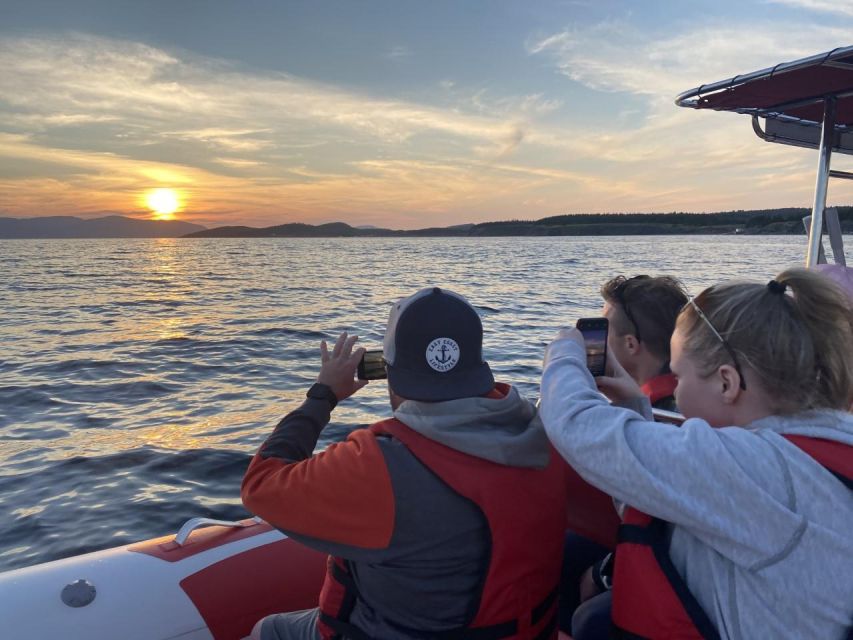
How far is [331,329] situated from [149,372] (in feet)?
15.9

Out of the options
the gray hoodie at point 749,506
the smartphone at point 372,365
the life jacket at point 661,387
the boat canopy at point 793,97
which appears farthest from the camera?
the boat canopy at point 793,97

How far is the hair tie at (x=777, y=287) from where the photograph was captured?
1366mm

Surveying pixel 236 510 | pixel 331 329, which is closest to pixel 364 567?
pixel 236 510

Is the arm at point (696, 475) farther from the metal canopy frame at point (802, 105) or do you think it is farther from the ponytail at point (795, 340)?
the metal canopy frame at point (802, 105)

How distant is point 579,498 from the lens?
2377 mm

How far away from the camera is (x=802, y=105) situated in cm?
394

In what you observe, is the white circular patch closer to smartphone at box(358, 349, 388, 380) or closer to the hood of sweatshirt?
the hood of sweatshirt

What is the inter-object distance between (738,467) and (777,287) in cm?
39

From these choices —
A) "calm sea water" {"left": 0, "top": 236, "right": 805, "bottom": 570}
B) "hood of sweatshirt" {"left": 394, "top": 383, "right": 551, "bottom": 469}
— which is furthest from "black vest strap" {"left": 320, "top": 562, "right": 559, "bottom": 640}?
"calm sea water" {"left": 0, "top": 236, "right": 805, "bottom": 570}

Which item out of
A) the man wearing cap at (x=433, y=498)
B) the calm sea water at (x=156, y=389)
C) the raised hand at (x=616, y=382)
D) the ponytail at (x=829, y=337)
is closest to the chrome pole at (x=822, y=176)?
the raised hand at (x=616, y=382)

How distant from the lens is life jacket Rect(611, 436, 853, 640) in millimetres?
1335

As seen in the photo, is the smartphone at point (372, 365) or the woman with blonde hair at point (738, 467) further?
the smartphone at point (372, 365)

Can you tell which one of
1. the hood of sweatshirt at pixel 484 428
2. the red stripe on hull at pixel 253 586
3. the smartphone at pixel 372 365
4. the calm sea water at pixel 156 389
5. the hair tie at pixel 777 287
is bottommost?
the calm sea water at pixel 156 389

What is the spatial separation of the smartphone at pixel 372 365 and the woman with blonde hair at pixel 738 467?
1.80ft
